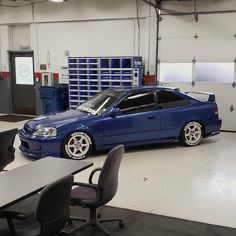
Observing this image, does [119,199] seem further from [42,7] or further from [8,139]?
[42,7]

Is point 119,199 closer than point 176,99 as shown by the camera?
Yes

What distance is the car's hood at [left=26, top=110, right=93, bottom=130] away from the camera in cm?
569

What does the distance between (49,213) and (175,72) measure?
23.1 ft

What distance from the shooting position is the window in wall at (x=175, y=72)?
8.74 m

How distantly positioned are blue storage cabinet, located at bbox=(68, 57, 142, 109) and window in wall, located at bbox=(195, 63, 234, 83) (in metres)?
1.48

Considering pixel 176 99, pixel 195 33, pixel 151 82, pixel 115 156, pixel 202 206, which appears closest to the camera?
pixel 115 156

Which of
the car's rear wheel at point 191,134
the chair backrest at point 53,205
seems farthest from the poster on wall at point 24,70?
the chair backrest at point 53,205

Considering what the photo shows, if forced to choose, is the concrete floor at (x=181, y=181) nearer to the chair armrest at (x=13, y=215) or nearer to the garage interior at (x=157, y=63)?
the garage interior at (x=157, y=63)

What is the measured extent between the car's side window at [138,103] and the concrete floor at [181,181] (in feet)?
2.63

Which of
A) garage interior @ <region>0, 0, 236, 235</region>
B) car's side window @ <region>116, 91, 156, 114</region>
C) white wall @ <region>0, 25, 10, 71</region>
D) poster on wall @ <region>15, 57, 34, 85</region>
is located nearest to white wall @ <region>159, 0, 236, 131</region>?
garage interior @ <region>0, 0, 236, 235</region>

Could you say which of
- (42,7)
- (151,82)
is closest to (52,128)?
(151,82)

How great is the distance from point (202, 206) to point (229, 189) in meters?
0.73

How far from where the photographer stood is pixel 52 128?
5.59 meters

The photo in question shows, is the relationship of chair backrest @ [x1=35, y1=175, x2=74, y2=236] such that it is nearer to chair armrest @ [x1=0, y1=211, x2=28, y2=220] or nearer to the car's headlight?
chair armrest @ [x1=0, y1=211, x2=28, y2=220]
